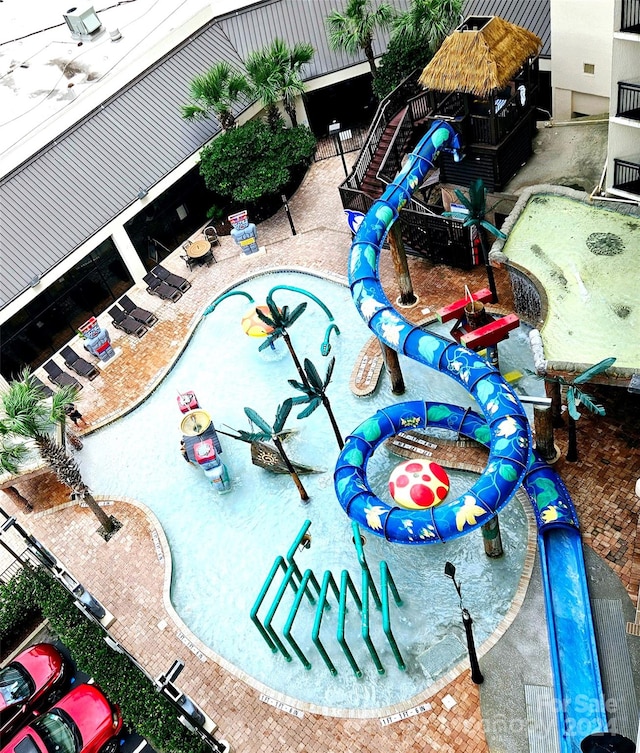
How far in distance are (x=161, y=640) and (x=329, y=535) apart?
6.41 m

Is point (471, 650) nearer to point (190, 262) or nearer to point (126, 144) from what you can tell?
point (190, 262)

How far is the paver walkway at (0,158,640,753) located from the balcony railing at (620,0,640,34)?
10.5m

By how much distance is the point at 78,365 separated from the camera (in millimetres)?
32844

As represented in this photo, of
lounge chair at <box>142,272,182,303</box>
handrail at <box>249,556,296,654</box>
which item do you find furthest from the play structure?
lounge chair at <box>142,272,182,303</box>

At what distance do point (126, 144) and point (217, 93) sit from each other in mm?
5381

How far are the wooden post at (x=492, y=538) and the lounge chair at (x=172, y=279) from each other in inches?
803

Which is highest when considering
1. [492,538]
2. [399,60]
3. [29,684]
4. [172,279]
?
[399,60]

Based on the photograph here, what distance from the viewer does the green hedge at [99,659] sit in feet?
68.1

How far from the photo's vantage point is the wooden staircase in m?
33.7

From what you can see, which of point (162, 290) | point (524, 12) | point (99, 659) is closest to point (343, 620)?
point (99, 659)

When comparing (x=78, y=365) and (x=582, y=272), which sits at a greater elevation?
(x=582, y=272)

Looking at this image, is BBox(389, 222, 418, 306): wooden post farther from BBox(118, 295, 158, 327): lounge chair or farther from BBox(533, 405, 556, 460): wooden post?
BBox(118, 295, 158, 327): lounge chair

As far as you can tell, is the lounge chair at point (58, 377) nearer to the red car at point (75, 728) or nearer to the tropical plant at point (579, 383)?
the red car at point (75, 728)

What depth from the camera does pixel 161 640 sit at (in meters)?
23.3
